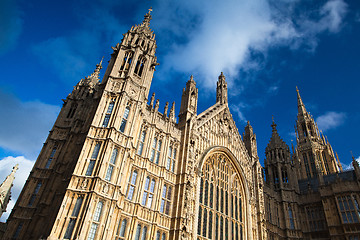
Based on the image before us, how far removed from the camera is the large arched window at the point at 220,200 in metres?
28.7

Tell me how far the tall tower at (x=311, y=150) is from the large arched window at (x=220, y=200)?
4792 cm

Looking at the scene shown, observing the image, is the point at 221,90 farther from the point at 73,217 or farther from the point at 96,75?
the point at 73,217

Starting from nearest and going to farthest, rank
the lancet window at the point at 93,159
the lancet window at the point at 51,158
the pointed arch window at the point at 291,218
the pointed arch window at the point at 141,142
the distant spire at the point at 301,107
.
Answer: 1. the lancet window at the point at 93,159
2. the pointed arch window at the point at 141,142
3. the lancet window at the point at 51,158
4. the pointed arch window at the point at 291,218
5. the distant spire at the point at 301,107

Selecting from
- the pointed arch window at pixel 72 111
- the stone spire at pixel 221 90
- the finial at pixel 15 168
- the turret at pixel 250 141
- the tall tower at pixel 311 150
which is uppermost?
the tall tower at pixel 311 150

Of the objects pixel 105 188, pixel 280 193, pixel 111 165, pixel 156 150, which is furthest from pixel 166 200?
pixel 280 193

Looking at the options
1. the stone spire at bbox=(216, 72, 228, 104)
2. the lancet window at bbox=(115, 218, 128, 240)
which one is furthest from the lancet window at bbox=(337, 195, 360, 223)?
the lancet window at bbox=(115, 218, 128, 240)

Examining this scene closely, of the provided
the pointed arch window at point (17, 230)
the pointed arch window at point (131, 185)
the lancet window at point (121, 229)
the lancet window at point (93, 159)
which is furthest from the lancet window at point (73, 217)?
the pointed arch window at point (17, 230)

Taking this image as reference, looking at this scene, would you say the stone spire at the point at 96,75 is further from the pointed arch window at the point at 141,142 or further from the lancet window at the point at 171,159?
the lancet window at the point at 171,159

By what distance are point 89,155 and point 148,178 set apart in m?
6.13

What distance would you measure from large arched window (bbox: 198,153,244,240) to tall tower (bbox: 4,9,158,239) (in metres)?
10.7

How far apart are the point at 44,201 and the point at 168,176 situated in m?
10.7

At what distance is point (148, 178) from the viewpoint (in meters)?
25.1

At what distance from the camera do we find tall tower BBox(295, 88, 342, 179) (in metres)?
78.4

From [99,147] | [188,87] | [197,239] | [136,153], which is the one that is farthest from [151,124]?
[197,239]
